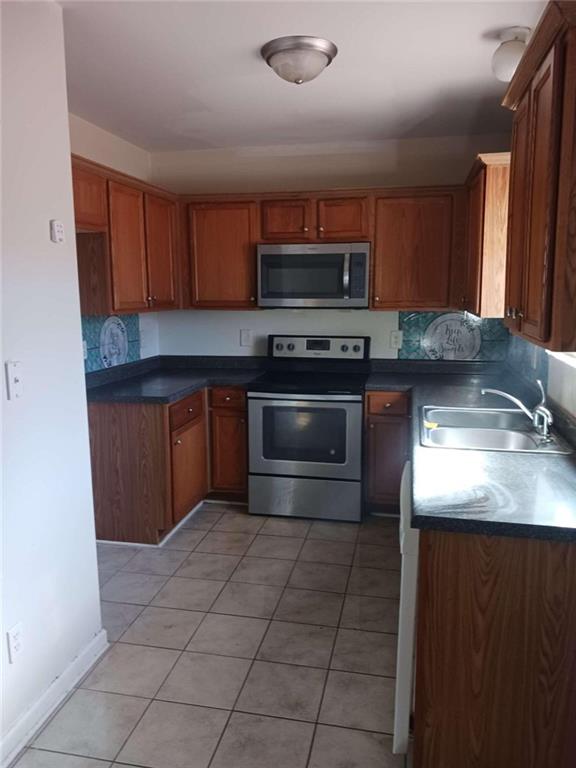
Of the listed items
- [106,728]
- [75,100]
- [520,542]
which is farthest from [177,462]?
[520,542]

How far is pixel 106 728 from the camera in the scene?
1916mm

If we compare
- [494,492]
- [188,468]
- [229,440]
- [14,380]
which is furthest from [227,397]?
[494,492]

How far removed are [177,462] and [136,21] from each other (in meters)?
2.16

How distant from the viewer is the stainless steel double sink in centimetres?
222

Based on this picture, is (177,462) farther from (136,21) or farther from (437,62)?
(437,62)

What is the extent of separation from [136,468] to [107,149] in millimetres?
1990

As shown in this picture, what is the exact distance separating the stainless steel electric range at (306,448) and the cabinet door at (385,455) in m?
0.11

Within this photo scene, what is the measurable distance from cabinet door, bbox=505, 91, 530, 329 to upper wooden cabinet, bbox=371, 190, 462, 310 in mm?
1478

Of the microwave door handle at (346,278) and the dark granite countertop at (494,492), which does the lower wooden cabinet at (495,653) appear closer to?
the dark granite countertop at (494,492)

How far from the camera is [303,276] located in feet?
12.1

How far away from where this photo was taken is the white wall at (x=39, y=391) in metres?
1.78

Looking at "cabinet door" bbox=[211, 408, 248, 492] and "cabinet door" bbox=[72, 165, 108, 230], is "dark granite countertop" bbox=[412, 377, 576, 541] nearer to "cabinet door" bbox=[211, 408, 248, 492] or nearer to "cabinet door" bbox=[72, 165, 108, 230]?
"cabinet door" bbox=[211, 408, 248, 492]

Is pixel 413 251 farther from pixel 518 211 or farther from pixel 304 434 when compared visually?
pixel 518 211

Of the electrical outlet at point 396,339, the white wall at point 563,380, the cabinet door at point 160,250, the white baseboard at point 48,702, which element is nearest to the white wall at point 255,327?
the electrical outlet at point 396,339
